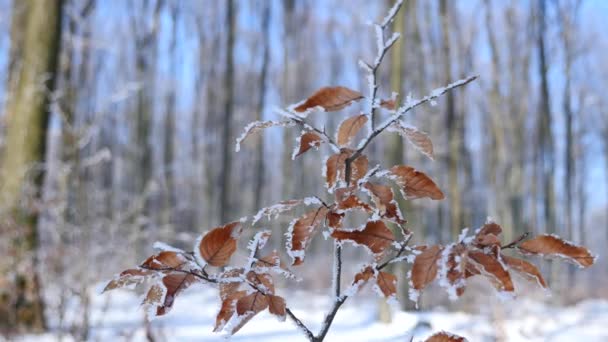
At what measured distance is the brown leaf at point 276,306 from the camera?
716 millimetres

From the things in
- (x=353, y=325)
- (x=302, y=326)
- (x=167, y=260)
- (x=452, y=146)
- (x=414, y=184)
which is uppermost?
(x=452, y=146)

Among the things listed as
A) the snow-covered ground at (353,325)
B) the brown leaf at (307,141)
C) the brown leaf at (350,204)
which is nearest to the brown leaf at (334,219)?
the brown leaf at (350,204)

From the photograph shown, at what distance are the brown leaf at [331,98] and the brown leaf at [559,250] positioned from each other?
32cm

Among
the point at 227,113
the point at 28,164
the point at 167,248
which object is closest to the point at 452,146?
the point at 227,113

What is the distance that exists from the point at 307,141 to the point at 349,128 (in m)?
0.10

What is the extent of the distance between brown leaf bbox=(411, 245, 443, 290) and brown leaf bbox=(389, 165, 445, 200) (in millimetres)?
129

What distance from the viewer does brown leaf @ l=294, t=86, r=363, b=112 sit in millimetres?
738

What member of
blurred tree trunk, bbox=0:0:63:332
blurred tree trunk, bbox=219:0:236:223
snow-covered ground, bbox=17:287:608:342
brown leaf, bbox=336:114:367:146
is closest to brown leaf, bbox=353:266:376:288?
brown leaf, bbox=336:114:367:146

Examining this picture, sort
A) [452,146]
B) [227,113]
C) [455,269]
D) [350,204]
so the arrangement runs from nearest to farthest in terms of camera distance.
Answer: [455,269] < [350,204] < [452,146] < [227,113]

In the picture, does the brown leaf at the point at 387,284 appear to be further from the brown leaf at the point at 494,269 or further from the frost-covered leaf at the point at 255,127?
the frost-covered leaf at the point at 255,127

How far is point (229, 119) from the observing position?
11.5 meters

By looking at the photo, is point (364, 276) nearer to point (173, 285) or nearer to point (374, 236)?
point (374, 236)

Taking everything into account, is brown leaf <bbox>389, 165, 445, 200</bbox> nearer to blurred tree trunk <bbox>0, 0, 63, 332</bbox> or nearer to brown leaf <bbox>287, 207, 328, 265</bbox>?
brown leaf <bbox>287, 207, 328, 265</bbox>

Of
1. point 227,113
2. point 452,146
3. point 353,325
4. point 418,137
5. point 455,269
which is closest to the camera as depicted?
point 455,269
